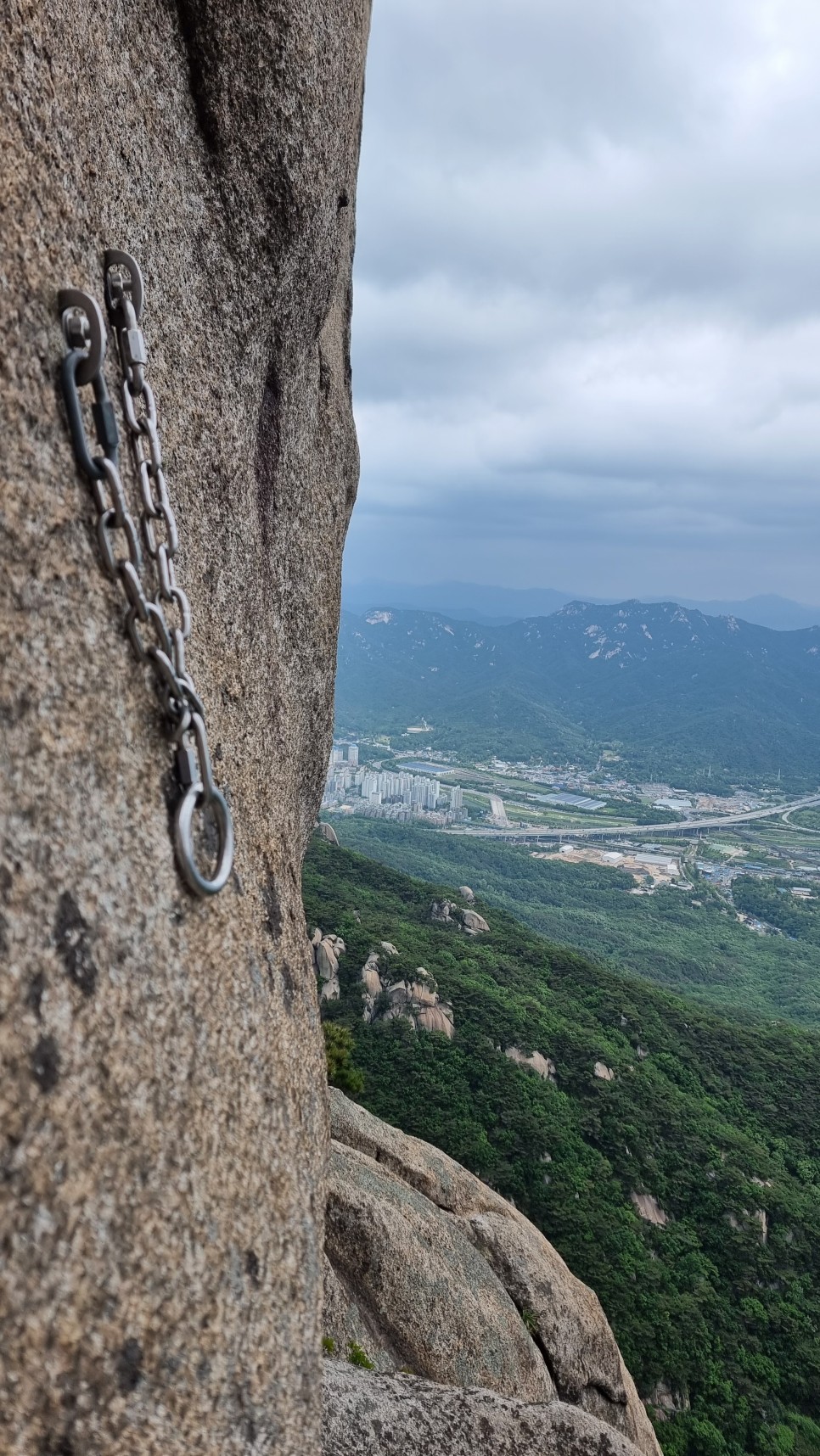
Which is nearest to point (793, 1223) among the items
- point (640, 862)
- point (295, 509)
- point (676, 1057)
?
point (676, 1057)

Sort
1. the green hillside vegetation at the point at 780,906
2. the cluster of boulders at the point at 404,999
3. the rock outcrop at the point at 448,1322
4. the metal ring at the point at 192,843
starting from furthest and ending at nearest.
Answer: the green hillside vegetation at the point at 780,906 → the cluster of boulders at the point at 404,999 → the rock outcrop at the point at 448,1322 → the metal ring at the point at 192,843

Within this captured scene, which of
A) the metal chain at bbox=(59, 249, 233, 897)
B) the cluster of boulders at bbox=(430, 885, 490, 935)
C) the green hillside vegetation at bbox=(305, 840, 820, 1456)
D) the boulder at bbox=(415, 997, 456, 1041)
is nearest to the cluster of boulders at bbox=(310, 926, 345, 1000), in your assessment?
the green hillside vegetation at bbox=(305, 840, 820, 1456)

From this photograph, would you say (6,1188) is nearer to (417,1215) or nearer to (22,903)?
(22,903)

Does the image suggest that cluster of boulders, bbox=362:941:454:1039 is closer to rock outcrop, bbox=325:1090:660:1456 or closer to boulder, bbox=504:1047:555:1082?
boulder, bbox=504:1047:555:1082

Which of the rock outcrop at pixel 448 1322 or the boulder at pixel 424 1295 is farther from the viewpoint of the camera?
the boulder at pixel 424 1295

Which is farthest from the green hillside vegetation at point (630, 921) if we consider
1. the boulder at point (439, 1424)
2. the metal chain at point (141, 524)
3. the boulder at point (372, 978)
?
the metal chain at point (141, 524)

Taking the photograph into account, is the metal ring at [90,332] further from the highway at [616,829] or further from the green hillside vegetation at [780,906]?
the highway at [616,829]

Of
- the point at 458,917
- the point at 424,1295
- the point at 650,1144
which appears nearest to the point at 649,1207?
the point at 650,1144
